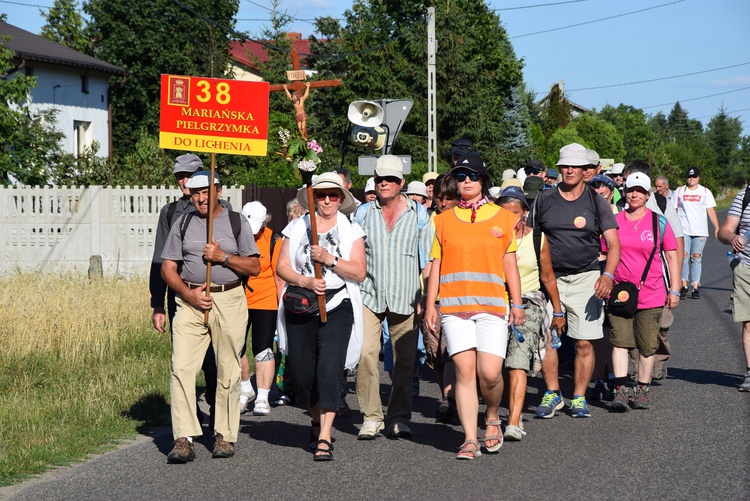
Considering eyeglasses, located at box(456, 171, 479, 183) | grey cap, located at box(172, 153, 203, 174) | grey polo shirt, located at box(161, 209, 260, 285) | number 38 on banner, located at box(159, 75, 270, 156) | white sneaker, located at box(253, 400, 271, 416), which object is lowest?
white sneaker, located at box(253, 400, 271, 416)

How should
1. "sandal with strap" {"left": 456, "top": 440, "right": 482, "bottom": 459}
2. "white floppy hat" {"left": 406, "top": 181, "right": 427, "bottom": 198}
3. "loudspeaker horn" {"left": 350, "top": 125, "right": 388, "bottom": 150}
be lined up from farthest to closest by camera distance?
"loudspeaker horn" {"left": 350, "top": 125, "right": 388, "bottom": 150}, "white floppy hat" {"left": 406, "top": 181, "right": 427, "bottom": 198}, "sandal with strap" {"left": 456, "top": 440, "right": 482, "bottom": 459}

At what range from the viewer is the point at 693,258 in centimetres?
1756

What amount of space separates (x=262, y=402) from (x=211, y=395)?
3.63ft

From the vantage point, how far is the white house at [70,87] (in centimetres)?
3916

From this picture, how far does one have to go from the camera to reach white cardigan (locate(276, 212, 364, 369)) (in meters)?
7.46

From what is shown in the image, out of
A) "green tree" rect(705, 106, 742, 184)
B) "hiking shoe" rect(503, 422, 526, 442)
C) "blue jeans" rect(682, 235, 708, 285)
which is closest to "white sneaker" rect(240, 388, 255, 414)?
"hiking shoe" rect(503, 422, 526, 442)

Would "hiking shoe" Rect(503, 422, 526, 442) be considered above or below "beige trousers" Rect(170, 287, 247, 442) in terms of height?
below

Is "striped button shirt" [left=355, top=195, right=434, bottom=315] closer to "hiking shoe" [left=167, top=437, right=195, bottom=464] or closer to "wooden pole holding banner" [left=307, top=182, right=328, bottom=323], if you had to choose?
"wooden pole holding banner" [left=307, top=182, right=328, bottom=323]

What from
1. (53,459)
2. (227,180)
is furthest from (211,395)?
(227,180)

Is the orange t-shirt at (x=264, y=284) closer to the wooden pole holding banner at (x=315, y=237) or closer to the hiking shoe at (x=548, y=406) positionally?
the wooden pole holding banner at (x=315, y=237)

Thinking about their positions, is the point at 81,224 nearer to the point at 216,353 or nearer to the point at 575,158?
the point at 216,353

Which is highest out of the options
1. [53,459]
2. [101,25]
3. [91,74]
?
[101,25]

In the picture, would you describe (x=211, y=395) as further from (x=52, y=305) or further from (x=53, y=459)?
(x=52, y=305)

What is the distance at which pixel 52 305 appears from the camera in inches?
511
